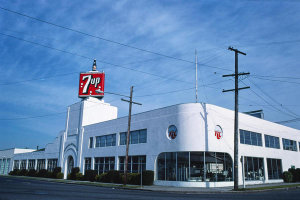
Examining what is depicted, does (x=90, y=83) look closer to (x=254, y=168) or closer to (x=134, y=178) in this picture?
(x=134, y=178)

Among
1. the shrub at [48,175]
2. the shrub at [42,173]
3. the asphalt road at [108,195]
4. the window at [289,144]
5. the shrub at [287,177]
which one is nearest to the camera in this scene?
the asphalt road at [108,195]

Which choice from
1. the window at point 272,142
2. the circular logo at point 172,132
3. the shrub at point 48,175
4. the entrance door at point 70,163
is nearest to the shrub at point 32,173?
the shrub at point 48,175

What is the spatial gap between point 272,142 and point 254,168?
7.09 metres

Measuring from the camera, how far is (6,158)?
7200 centimetres

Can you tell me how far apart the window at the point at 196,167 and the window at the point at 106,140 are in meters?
10.4

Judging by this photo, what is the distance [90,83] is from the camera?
47.2 m

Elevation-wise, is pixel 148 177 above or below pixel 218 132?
below

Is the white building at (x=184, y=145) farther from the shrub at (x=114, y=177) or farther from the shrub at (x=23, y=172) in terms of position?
the shrub at (x=23, y=172)

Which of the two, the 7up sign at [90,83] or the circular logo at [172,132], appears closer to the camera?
the circular logo at [172,132]

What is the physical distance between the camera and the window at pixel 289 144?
39.7m

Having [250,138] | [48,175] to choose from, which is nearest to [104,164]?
[48,175]

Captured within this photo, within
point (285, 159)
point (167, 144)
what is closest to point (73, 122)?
point (167, 144)

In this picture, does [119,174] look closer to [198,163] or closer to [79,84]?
[198,163]

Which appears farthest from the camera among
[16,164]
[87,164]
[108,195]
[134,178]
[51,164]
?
[16,164]
